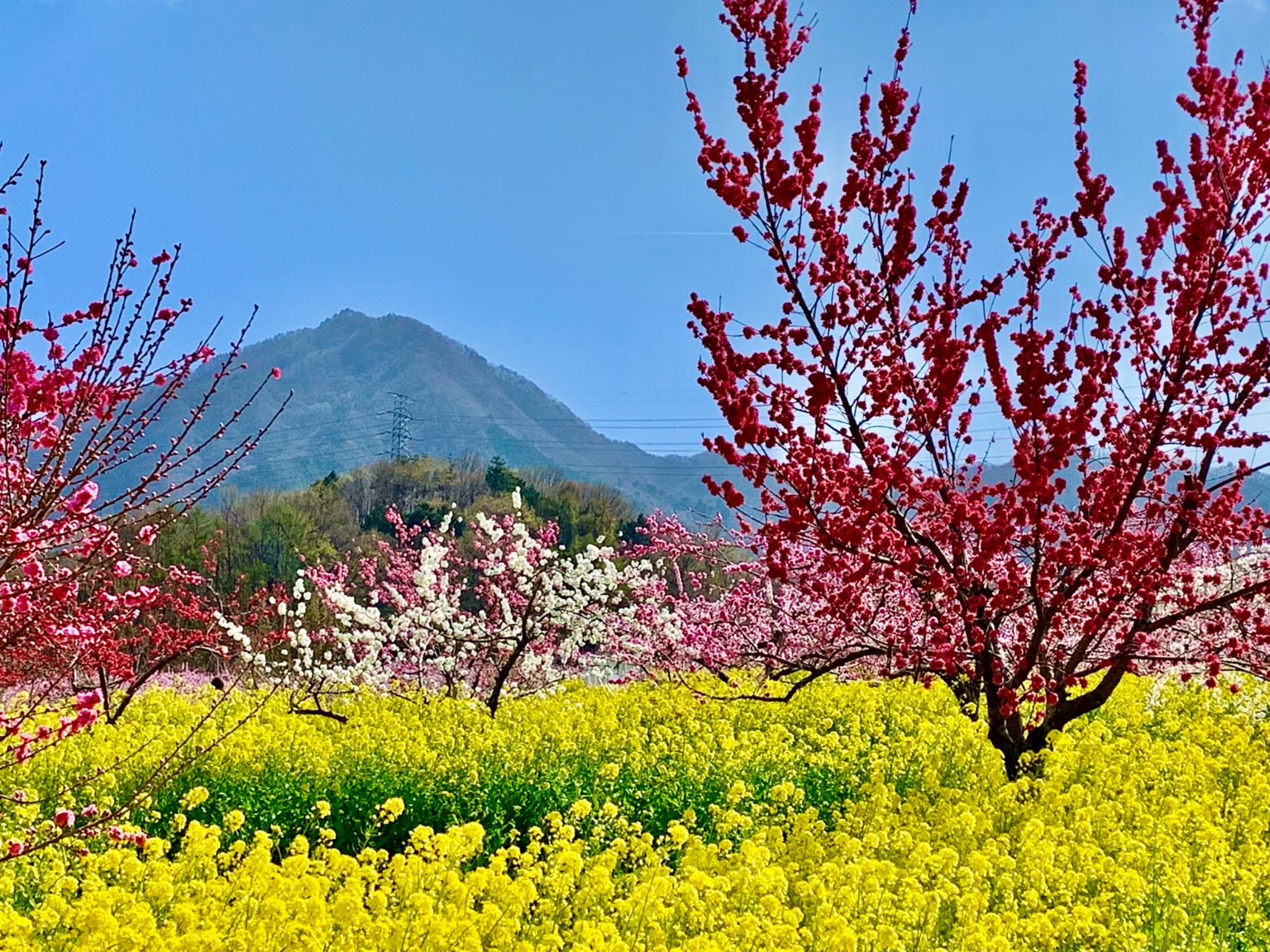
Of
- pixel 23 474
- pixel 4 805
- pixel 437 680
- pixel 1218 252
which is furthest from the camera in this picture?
pixel 437 680

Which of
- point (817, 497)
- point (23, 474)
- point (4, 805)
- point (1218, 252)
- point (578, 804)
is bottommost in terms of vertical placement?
point (4, 805)

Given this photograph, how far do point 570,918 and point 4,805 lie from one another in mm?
5793

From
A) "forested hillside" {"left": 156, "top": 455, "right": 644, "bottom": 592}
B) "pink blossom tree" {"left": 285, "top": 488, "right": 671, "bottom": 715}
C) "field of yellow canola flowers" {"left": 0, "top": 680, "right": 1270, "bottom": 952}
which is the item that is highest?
"forested hillside" {"left": 156, "top": 455, "right": 644, "bottom": 592}

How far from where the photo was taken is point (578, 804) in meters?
6.54

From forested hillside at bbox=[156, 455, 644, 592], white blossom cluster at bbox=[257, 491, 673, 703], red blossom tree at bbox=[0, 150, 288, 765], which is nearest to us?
red blossom tree at bbox=[0, 150, 288, 765]

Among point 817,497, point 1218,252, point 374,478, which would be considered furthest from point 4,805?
point 374,478

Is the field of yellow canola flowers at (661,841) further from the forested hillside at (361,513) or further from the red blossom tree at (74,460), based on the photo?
the forested hillside at (361,513)

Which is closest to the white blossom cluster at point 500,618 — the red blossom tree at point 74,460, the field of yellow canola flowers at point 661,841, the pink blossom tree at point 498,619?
the pink blossom tree at point 498,619

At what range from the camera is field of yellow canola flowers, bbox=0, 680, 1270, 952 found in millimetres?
4613

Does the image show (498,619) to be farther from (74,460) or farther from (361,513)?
(361,513)

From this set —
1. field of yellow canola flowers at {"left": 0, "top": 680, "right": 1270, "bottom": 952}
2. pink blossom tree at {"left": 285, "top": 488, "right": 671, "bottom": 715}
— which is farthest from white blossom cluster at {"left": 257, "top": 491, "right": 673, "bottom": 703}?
field of yellow canola flowers at {"left": 0, "top": 680, "right": 1270, "bottom": 952}

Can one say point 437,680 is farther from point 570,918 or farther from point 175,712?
point 570,918

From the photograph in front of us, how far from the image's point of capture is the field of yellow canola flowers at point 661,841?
4613 mm

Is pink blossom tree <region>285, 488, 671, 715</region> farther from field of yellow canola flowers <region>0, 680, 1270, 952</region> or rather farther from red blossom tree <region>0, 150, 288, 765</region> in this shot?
red blossom tree <region>0, 150, 288, 765</region>
